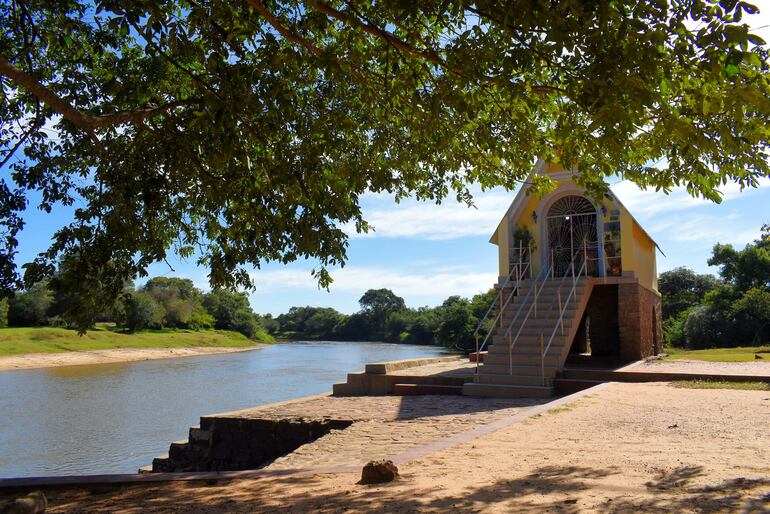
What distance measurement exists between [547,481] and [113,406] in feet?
64.6

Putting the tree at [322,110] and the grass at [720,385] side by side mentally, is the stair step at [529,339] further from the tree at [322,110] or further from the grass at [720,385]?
the tree at [322,110]

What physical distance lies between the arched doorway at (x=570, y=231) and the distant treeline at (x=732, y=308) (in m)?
12.0

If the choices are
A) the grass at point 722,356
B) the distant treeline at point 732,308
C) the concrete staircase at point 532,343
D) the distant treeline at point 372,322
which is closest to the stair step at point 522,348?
the concrete staircase at point 532,343

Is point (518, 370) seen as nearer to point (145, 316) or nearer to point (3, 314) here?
point (3, 314)

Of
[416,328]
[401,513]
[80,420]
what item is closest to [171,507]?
[401,513]

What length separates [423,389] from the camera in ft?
43.2

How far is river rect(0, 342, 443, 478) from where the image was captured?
13.5 metres

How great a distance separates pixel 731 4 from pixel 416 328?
3574 inches

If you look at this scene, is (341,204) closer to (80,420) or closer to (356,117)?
(356,117)

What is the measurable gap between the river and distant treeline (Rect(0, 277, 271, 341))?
217 inches

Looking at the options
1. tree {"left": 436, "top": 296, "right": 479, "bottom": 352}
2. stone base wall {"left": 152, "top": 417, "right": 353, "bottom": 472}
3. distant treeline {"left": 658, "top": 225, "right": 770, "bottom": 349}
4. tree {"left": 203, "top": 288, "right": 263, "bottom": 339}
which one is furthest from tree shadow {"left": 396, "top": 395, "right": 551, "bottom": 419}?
tree {"left": 203, "top": 288, "right": 263, "bottom": 339}

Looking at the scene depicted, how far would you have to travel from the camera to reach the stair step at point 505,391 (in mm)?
11951

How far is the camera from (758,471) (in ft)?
16.0

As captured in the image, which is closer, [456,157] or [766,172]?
[766,172]
